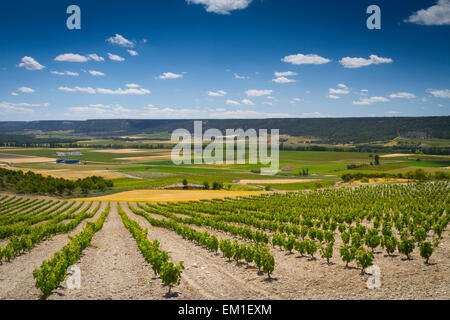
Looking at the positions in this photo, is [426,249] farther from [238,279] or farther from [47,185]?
[47,185]

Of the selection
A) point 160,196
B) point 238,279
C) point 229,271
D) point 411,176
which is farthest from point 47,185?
point 411,176

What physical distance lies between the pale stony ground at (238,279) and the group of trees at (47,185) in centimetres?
8202

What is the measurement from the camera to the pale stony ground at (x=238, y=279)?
49.6 ft

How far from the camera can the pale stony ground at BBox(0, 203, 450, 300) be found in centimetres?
1512

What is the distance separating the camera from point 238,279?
691 inches

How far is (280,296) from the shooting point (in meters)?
15.1

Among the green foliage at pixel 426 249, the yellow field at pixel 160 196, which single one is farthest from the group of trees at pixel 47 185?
the green foliage at pixel 426 249

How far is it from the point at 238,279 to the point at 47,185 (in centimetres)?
9808

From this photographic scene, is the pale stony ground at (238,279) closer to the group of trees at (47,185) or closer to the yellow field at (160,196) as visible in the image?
the yellow field at (160,196)

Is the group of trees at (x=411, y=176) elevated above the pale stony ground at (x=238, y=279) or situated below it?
below

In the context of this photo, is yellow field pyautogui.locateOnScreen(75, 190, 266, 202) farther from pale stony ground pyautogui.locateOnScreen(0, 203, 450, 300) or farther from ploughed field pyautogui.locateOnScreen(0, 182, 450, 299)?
pale stony ground pyautogui.locateOnScreen(0, 203, 450, 300)

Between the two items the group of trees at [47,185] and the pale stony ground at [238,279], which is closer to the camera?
the pale stony ground at [238,279]

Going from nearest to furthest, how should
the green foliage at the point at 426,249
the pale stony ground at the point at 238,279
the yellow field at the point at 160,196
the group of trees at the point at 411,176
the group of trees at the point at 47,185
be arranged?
the pale stony ground at the point at 238,279 → the green foliage at the point at 426,249 → the yellow field at the point at 160,196 → the group of trees at the point at 47,185 → the group of trees at the point at 411,176
